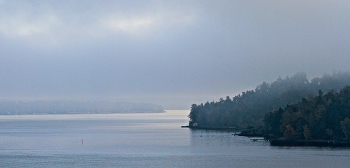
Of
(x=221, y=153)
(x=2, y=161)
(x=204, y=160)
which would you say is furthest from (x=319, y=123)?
(x=2, y=161)

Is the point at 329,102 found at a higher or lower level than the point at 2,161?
higher

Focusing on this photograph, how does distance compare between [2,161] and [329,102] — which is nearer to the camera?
[2,161]

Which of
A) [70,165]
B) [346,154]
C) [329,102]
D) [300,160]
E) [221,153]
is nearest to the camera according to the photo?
[70,165]

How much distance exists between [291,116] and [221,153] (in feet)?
161

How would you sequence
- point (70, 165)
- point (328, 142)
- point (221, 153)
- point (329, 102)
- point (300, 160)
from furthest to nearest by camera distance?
1. point (329, 102)
2. point (328, 142)
3. point (221, 153)
4. point (300, 160)
5. point (70, 165)

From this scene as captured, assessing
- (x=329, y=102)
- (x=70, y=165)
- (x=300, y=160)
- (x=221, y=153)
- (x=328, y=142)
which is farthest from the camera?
(x=329, y=102)

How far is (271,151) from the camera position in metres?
121

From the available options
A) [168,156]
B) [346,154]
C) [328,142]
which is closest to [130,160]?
[168,156]

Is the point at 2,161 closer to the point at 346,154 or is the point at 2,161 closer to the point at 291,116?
the point at 346,154

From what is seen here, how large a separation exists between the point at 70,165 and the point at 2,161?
18991mm

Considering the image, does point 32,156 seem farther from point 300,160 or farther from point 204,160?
point 300,160

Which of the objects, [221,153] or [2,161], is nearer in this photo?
[2,161]

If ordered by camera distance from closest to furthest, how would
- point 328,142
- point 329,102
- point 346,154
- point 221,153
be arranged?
point 346,154 < point 221,153 < point 328,142 < point 329,102

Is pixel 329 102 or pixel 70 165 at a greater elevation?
pixel 329 102
